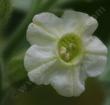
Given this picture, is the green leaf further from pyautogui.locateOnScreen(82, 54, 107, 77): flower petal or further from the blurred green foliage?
pyautogui.locateOnScreen(82, 54, 107, 77): flower petal

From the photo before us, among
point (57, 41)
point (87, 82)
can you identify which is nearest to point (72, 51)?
point (57, 41)

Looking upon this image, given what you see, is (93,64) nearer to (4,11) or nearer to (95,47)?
(95,47)

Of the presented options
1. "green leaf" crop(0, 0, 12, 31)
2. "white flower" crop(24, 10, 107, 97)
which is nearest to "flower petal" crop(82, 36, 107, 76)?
"white flower" crop(24, 10, 107, 97)

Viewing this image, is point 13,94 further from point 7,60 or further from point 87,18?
point 87,18

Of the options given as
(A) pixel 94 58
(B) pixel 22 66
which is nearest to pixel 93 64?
(A) pixel 94 58

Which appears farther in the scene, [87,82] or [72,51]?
[87,82]

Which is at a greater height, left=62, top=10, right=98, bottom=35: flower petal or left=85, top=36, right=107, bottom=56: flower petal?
left=62, top=10, right=98, bottom=35: flower petal

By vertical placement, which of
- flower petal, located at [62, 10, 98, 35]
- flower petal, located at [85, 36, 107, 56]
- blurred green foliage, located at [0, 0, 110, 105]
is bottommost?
blurred green foliage, located at [0, 0, 110, 105]

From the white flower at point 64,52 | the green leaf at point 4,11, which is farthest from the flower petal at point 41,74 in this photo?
the green leaf at point 4,11
